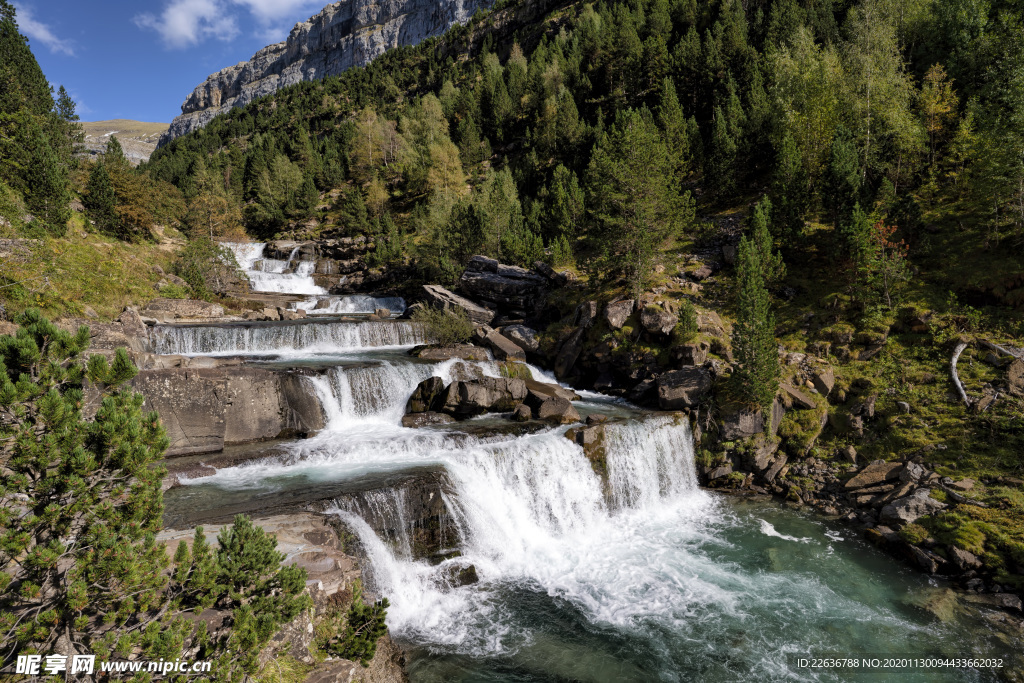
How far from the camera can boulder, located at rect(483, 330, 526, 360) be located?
30.0 m

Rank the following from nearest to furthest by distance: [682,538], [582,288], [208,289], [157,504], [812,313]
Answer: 1. [157,504]
2. [682,538]
3. [812,313]
4. [582,288]
5. [208,289]

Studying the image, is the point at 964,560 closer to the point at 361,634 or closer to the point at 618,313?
the point at 361,634

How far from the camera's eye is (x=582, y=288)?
33.8 meters

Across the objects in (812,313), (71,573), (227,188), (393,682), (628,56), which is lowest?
(393,682)

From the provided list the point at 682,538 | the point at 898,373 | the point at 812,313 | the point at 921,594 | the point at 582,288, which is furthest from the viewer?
the point at 582,288

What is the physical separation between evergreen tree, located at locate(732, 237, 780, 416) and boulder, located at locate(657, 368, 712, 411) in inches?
72.2

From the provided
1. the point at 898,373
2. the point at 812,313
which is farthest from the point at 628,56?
the point at 898,373

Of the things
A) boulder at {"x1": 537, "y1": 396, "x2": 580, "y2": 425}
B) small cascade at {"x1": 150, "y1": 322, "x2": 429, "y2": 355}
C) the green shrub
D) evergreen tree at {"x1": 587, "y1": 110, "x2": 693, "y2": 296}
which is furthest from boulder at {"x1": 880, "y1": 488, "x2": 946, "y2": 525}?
small cascade at {"x1": 150, "y1": 322, "x2": 429, "y2": 355}

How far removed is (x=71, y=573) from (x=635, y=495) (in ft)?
58.5

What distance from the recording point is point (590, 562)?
1492 cm

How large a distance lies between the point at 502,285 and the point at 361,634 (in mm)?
30686

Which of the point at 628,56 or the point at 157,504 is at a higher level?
the point at 628,56

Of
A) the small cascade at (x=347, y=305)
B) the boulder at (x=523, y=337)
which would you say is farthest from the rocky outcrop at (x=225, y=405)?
the small cascade at (x=347, y=305)

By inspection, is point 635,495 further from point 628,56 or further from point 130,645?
point 628,56
